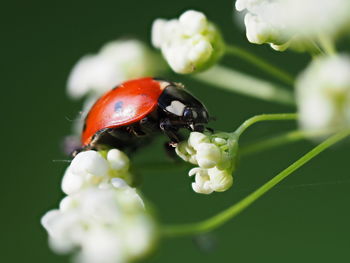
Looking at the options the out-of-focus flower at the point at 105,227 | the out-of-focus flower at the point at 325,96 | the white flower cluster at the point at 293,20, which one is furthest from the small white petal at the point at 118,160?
the out-of-focus flower at the point at 325,96

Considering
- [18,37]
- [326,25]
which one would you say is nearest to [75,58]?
[18,37]

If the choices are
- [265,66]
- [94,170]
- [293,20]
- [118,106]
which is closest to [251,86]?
[265,66]

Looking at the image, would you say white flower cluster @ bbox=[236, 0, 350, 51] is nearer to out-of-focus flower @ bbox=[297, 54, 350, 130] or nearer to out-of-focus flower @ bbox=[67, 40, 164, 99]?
out-of-focus flower @ bbox=[297, 54, 350, 130]

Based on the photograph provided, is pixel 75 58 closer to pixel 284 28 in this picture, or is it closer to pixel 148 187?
pixel 148 187

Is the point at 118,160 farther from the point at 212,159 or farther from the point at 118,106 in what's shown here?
the point at 212,159

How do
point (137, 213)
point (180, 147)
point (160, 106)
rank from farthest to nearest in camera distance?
1. point (160, 106)
2. point (180, 147)
3. point (137, 213)

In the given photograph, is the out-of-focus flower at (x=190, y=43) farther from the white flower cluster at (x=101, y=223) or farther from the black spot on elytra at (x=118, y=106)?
the white flower cluster at (x=101, y=223)

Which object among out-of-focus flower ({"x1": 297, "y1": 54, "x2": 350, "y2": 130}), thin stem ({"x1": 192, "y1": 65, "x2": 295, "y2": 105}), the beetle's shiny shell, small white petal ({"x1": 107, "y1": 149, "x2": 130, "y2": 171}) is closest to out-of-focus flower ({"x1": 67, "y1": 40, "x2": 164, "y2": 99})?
thin stem ({"x1": 192, "y1": 65, "x2": 295, "y2": 105})
